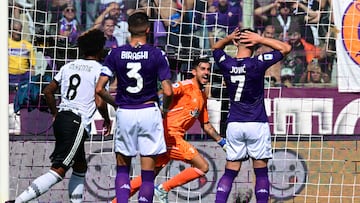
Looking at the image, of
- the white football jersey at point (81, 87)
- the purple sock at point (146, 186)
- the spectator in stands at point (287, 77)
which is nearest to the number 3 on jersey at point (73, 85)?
the white football jersey at point (81, 87)

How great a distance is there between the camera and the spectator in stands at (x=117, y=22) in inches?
472

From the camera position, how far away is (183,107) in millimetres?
9539

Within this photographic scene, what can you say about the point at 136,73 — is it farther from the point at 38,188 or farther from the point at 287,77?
the point at 287,77

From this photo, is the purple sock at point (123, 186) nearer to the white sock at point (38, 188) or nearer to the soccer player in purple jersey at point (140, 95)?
the soccer player in purple jersey at point (140, 95)

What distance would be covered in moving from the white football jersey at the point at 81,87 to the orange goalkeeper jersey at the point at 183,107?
35.3 inches

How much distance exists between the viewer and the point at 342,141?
1123cm

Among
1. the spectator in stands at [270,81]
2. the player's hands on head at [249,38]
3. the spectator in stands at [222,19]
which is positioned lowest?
the spectator in stands at [270,81]

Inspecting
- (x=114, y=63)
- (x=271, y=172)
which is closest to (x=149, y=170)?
(x=114, y=63)

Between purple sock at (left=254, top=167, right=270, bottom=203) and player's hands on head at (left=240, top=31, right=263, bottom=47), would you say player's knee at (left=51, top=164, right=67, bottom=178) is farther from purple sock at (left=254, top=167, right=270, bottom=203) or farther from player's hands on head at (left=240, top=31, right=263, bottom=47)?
player's hands on head at (left=240, top=31, right=263, bottom=47)

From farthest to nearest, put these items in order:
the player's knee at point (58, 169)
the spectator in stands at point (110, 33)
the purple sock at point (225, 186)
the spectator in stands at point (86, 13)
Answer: the spectator in stands at point (86, 13) < the spectator in stands at point (110, 33) < the player's knee at point (58, 169) < the purple sock at point (225, 186)

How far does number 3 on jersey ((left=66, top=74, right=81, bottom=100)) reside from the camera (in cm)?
916

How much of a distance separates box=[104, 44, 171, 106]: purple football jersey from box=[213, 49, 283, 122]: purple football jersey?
3.37 feet

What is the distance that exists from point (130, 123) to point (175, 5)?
379 cm

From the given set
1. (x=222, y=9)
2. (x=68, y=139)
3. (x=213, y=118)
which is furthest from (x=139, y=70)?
(x=222, y=9)
